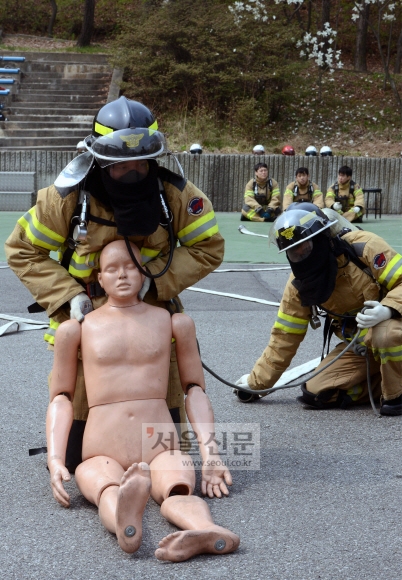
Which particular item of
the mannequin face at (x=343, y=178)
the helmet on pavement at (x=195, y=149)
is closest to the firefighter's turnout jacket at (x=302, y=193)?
the mannequin face at (x=343, y=178)

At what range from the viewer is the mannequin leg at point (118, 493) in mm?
2957

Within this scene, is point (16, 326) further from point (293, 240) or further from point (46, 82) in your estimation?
point (46, 82)

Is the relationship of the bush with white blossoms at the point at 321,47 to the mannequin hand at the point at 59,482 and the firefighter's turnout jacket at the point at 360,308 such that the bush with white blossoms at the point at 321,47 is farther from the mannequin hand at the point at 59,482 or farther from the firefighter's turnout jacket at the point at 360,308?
the mannequin hand at the point at 59,482

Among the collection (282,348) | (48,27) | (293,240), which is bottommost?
(282,348)

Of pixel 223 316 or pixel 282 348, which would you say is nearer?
pixel 282 348

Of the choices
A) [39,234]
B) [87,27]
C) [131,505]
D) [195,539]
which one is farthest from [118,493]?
[87,27]

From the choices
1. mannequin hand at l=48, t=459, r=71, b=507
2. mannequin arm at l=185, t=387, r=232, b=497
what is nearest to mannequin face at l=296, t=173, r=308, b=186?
mannequin arm at l=185, t=387, r=232, b=497

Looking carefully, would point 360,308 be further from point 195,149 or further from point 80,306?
point 195,149

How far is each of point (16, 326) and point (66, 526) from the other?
14.2 feet

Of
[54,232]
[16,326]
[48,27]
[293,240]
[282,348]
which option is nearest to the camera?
[54,232]

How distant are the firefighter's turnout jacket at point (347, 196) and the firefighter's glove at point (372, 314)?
12486mm

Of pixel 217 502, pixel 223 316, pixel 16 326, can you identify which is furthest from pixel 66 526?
pixel 223 316

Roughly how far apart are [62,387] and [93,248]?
64 centimetres

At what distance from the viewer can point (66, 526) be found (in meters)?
3.35
